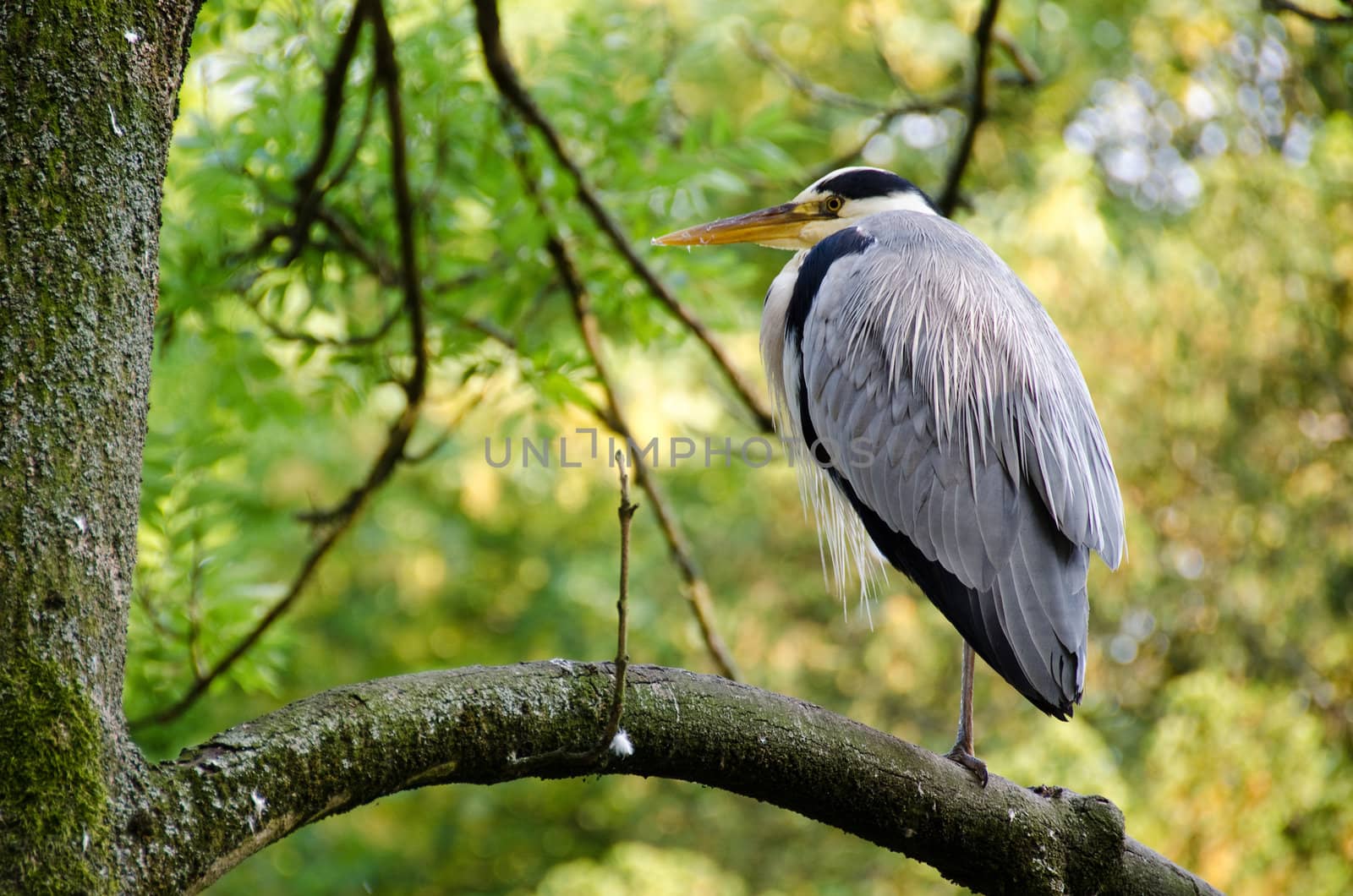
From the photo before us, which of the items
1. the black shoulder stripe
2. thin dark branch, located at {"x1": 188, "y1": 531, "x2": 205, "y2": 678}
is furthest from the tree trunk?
the black shoulder stripe

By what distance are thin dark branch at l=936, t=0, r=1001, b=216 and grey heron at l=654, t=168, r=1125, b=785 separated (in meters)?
0.31

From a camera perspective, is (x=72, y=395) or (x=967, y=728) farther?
(x=967, y=728)

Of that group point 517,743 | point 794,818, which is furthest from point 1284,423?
point 517,743

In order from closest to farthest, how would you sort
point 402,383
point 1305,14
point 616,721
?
1. point 616,721
2. point 1305,14
3. point 402,383

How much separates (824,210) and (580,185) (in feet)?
3.46

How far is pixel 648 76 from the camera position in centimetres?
401

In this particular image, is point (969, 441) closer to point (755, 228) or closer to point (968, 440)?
point (968, 440)

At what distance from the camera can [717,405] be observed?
9.09 metres

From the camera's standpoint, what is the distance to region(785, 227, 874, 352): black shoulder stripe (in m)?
3.43

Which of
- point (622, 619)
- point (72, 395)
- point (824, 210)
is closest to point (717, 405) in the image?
point (824, 210)

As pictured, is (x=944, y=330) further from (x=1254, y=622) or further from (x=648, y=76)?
(x=1254, y=622)

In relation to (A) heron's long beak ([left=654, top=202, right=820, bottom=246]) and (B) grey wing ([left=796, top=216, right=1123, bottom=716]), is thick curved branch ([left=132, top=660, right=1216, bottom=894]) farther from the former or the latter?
(A) heron's long beak ([left=654, top=202, right=820, bottom=246])

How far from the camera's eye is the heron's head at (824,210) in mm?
3965

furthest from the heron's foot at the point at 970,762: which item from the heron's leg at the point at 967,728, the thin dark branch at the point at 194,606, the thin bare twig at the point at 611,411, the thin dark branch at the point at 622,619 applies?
the thin dark branch at the point at 194,606
